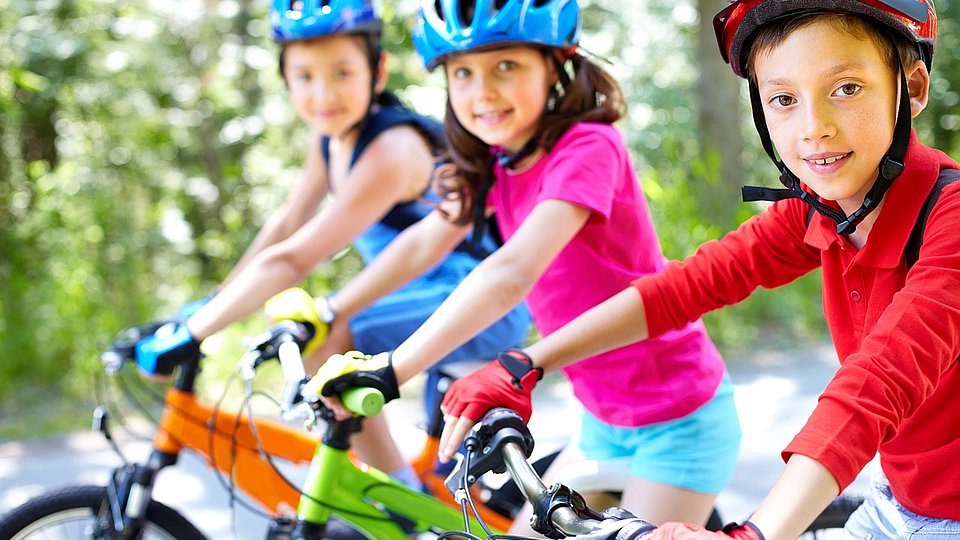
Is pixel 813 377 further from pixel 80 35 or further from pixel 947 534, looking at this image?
pixel 80 35

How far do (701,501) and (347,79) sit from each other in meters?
1.81

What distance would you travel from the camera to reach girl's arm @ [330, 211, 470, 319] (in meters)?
2.81

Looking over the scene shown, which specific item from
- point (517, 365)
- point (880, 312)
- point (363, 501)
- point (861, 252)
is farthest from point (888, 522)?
point (363, 501)

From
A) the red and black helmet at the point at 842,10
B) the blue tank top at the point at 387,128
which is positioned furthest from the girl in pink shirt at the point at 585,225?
the blue tank top at the point at 387,128

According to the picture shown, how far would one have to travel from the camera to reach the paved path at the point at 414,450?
4.41 meters

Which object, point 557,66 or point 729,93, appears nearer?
point 557,66

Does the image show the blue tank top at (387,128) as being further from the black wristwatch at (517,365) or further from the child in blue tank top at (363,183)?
the black wristwatch at (517,365)

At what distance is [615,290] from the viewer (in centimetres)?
246

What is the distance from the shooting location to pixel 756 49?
1.71 m

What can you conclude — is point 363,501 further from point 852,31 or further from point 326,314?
point 852,31

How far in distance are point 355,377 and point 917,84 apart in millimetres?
1209

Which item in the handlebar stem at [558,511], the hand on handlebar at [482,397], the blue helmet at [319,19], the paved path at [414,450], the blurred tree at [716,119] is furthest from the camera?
the blurred tree at [716,119]

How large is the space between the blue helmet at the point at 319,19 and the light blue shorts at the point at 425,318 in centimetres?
84

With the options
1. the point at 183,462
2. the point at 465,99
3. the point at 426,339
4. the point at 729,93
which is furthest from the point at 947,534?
the point at 729,93
